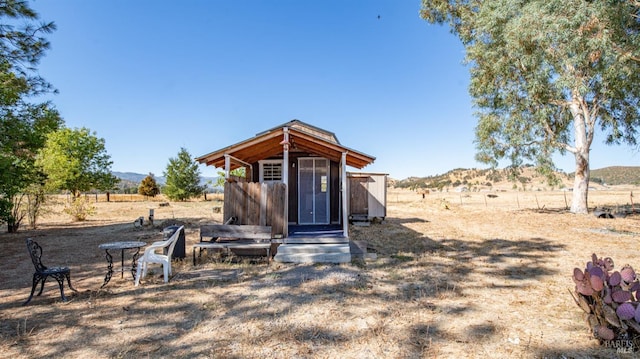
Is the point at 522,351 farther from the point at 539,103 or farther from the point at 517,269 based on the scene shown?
the point at 539,103

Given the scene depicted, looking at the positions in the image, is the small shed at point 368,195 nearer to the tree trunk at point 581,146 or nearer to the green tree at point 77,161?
the tree trunk at point 581,146

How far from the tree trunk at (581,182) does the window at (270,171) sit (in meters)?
15.9

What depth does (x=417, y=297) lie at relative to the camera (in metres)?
5.14

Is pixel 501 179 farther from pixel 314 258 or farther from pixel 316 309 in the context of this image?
pixel 316 309

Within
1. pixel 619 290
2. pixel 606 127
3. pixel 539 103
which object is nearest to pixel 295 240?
pixel 619 290

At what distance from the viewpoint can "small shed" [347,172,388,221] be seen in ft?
49.5

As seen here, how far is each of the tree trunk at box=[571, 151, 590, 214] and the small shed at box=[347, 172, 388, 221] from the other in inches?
417

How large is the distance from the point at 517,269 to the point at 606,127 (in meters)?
15.3

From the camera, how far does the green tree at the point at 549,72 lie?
9.86 m

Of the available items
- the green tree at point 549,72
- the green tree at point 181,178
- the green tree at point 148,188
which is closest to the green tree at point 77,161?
the green tree at point 181,178

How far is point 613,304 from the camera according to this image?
11.3 feet

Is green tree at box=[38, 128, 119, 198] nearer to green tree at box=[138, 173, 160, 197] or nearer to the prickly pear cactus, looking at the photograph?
green tree at box=[138, 173, 160, 197]

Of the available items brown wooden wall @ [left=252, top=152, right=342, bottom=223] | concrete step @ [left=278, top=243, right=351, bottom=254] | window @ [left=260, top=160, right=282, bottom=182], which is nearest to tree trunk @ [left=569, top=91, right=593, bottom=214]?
Result: brown wooden wall @ [left=252, top=152, right=342, bottom=223]

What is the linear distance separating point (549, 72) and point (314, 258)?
13.2 m
